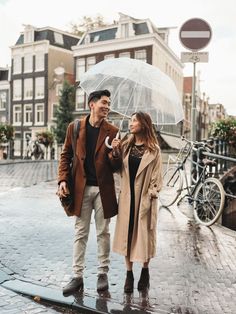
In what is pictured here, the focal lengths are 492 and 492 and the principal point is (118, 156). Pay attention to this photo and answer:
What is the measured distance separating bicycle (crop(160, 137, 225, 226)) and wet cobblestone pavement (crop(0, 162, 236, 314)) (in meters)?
0.25

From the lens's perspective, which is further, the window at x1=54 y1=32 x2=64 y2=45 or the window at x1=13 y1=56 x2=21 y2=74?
the window at x1=13 y1=56 x2=21 y2=74

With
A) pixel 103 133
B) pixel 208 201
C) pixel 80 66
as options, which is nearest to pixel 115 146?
pixel 103 133

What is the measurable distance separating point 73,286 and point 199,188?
3937 mm

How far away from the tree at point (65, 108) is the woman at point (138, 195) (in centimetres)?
4138

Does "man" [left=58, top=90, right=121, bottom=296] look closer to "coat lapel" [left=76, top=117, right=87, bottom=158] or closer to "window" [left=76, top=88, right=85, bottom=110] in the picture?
"coat lapel" [left=76, top=117, right=87, bottom=158]

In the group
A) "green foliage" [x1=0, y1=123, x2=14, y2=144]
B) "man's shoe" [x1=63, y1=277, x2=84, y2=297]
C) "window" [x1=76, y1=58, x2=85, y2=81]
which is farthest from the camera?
"window" [x1=76, y1=58, x2=85, y2=81]

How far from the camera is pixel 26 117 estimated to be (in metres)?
52.6

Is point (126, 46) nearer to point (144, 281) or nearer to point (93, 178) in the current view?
point (93, 178)

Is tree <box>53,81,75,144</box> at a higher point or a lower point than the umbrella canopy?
higher

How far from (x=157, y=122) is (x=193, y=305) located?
9.84 feet

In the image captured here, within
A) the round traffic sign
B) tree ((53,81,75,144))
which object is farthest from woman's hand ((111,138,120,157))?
tree ((53,81,75,144))

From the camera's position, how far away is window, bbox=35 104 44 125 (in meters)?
51.4

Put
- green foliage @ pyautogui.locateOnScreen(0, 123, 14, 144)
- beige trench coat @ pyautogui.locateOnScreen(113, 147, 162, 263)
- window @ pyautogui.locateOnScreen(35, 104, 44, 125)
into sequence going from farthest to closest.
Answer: window @ pyautogui.locateOnScreen(35, 104, 44, 125)
green foliage @ pyautogui.locateOnScreen(0, 123, 14, 144)
beige trench coat @ pyautogui.locateOnScreen(113, 147, 162, 263)

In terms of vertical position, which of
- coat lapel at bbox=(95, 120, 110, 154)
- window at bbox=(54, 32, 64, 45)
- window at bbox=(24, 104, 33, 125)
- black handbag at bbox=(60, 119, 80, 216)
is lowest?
black handbag at bbox=(60, 119, 80, 216)
